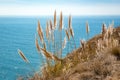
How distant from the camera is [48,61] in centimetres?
810

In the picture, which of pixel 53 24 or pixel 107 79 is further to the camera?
pixel 53 24

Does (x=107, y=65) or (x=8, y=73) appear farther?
(x=8, y=73)

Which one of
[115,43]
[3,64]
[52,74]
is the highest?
[115,43]

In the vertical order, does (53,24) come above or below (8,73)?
above

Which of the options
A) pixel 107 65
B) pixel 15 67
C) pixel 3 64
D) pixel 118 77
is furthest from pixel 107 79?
pixel 3 64

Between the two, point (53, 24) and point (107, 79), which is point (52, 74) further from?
point (107, 79)

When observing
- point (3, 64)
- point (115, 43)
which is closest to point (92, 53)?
point (115, 43)

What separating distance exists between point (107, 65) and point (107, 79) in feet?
2.69

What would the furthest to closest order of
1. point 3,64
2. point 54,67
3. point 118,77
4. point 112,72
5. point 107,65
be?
point 3,64 < point 54,67 < point 107,65 < point 112,72 < point 118,77

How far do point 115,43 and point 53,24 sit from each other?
1.50m

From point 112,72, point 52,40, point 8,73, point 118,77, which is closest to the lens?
point 118,77

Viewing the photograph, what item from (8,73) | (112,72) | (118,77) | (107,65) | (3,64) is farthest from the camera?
(3,64)

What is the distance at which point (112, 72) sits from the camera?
251 inches

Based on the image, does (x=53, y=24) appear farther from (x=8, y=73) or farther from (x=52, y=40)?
(x=8, y=73)
